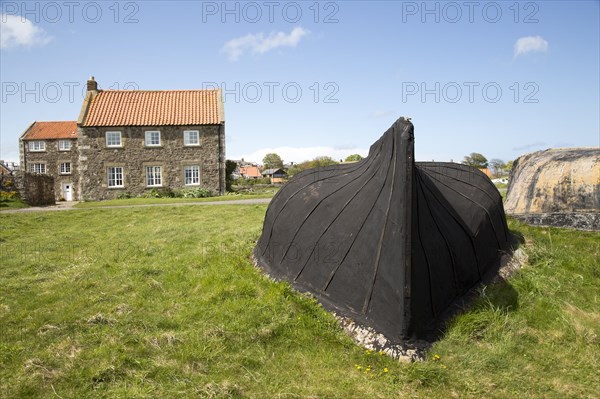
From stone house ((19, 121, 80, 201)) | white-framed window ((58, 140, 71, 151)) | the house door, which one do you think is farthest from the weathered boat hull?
white-framed window ((58, 140, 71, 151))

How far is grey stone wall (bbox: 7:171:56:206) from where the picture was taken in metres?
23.5

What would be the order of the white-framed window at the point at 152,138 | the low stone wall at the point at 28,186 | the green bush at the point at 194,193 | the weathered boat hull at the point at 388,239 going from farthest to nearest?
the white-framed window at the point at 152,138 < the green bush at the point at 194,193 < the low stone wall at the point at 28,186 < the weathered boat hull at the point at 388,239

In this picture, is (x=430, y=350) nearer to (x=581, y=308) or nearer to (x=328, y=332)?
(x=328, y=332)

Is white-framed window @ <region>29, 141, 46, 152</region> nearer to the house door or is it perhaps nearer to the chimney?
the house door

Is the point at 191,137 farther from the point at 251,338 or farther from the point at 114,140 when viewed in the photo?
the point at 251,338

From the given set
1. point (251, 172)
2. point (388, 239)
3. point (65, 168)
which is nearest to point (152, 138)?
point (65, 168)

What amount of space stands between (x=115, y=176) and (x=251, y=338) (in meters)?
30.0

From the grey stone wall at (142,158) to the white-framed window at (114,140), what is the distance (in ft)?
0.83

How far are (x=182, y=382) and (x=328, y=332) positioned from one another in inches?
73.6

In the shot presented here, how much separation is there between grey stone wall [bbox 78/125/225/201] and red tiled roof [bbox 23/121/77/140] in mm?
18362

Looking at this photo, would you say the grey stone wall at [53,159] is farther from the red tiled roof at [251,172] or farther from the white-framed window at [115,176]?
the red tiled roof at [251,172]

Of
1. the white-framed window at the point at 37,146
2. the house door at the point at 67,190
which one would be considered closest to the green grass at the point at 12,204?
the house door at the point at 67,190

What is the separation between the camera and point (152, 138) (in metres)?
31.7

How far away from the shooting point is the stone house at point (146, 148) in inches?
1226
